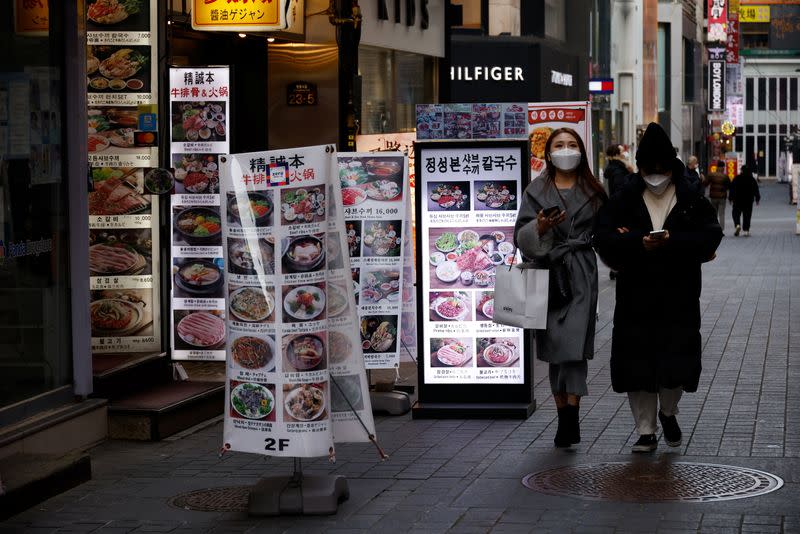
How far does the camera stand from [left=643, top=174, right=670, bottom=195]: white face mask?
353 inches

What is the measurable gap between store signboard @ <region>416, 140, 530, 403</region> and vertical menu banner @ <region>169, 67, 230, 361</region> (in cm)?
145

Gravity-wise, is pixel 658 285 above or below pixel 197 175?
below

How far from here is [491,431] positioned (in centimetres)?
994

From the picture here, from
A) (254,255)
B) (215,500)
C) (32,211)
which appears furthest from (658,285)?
(32,211)

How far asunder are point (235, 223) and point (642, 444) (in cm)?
300

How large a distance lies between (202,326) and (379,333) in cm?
126

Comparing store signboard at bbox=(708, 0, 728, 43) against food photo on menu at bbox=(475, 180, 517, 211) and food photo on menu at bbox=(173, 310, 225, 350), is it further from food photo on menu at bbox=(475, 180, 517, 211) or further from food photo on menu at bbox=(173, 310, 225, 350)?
food photo on menu at bbox=(173, 310, 225, 350)

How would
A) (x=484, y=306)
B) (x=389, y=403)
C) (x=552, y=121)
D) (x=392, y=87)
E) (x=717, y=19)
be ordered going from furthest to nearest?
(x=717, y=19), (x=392, y=87), (x=552, y=121), (x=389, y=403), (x=484, y=306)

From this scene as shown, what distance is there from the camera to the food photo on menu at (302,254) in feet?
24.8

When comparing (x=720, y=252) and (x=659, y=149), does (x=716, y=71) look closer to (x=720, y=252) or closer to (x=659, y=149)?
(x=720, y=252)

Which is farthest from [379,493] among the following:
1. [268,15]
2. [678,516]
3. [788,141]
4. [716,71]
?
[788,141]

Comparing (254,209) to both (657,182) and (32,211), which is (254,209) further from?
(657,182)

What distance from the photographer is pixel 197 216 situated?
10750 mm

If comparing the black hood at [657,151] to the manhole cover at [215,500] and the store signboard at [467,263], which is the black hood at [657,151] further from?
the manhole cover at [215,500]
